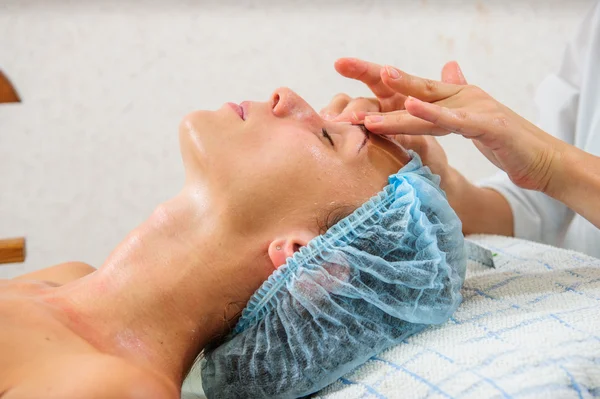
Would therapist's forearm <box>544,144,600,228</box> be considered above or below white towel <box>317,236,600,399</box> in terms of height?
above

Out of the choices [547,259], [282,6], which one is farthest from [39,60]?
[547,259]

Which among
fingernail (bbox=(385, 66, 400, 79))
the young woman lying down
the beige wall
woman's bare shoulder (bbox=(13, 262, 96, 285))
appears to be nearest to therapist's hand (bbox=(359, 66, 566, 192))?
fingernail (bbox=(385, 66, 400, 79))

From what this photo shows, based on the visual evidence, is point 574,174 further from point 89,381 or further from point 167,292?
point 89,381

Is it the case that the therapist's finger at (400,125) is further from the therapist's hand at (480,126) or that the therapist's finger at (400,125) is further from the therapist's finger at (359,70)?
the therapist's finger at (359,70)

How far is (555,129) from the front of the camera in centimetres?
206

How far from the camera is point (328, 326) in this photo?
114 cm

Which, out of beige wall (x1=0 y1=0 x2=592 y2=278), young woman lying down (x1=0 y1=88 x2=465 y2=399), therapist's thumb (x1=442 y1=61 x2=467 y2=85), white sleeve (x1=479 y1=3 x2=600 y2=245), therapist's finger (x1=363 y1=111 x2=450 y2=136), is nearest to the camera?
young woman lying down (x1=0 y1=88 x2=465 y2=399)

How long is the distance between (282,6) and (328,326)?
1.78m

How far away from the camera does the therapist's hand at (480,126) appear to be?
124 centimetres

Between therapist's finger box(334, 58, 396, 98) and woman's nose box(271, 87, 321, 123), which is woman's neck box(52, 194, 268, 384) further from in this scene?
therapist's finger box(334, 58, 396, 98)

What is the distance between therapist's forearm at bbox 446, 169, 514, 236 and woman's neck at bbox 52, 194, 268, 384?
0.81 meters

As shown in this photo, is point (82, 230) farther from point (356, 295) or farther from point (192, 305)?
point (356, 295)

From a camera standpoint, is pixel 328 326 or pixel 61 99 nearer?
pixel 328 326

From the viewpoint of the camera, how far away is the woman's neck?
1.15 m
